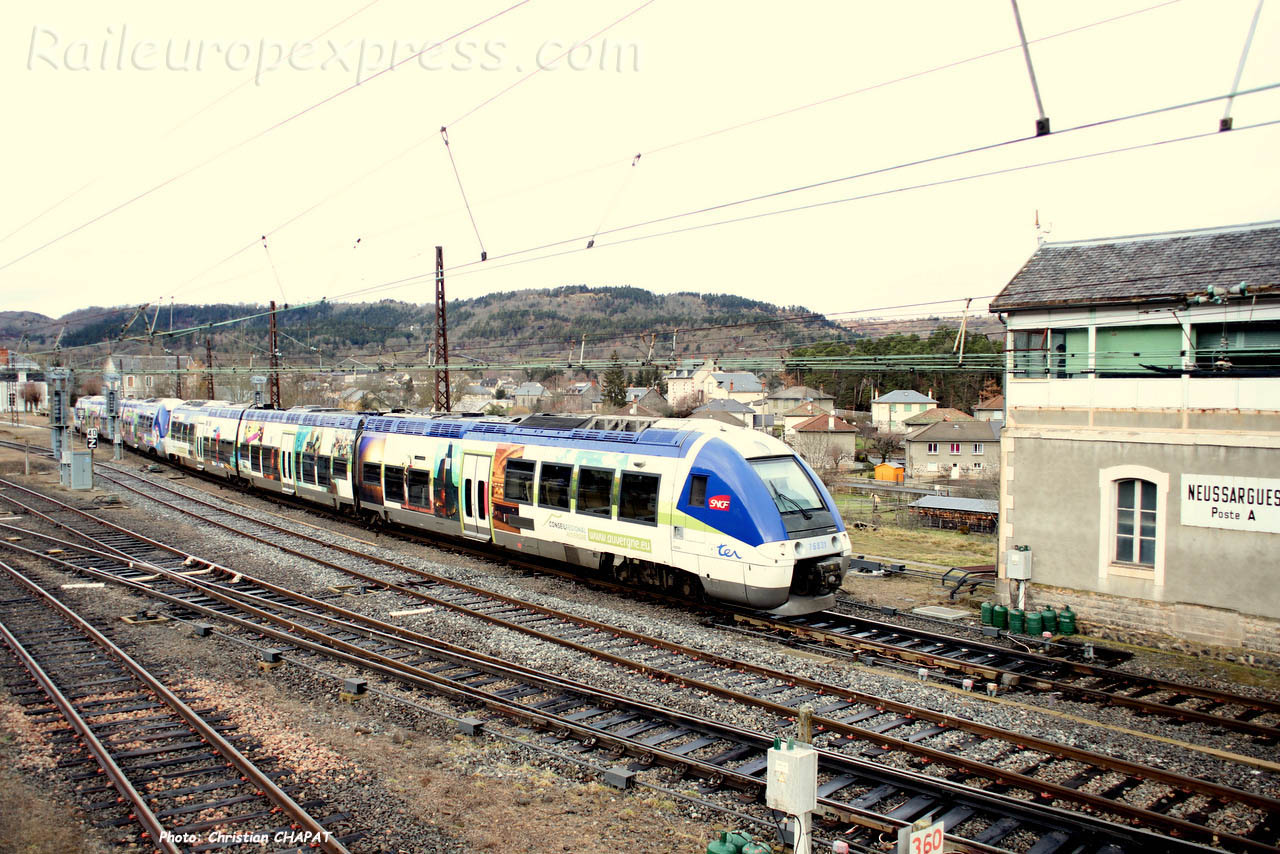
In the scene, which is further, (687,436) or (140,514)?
(140,514)

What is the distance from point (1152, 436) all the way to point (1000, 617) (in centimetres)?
404

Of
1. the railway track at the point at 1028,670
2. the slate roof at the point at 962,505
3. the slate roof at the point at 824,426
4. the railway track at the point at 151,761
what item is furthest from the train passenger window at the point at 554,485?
the slate roof at the point at 824,426

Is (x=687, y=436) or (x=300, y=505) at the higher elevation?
(x=687, y=436)

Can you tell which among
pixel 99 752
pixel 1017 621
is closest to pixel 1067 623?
pixel 1017 621

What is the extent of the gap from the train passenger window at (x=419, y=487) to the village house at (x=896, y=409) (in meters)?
69.6

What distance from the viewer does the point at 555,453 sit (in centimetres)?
1683

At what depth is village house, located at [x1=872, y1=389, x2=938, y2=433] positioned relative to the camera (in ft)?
281

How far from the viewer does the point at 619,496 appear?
50.0 ft

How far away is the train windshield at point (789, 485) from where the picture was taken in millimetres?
13586

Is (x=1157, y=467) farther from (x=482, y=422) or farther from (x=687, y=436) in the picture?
(x=482, y=422)

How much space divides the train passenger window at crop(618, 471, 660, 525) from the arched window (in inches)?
323

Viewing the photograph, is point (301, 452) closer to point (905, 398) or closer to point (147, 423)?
point (147, 423)

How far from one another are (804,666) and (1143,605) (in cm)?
661

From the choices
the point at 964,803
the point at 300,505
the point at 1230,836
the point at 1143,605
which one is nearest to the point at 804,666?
the point at 964,803
